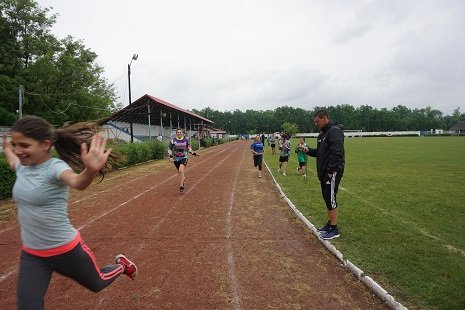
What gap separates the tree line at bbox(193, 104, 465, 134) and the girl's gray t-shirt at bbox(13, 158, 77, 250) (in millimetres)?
112805

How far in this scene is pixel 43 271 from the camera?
253 centimetres

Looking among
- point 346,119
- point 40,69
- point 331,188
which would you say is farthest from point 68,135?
point 346,119

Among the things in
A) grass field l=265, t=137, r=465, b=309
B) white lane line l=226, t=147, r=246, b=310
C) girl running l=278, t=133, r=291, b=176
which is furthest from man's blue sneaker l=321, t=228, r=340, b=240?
girl running l=278, t=133, r=291, b=176

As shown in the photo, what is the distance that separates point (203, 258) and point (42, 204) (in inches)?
122

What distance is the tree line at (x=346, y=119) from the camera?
121125 millimetres

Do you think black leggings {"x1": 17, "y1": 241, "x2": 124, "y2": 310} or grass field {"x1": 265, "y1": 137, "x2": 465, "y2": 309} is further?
grass field {"x1": 265, "y1": 137, "x2": 465, "y2": 309}

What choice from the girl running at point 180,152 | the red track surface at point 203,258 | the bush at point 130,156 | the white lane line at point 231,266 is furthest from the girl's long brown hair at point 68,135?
the girl running at point 180,152

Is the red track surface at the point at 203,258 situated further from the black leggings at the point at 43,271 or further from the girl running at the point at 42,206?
the girl running at the point at 42,206

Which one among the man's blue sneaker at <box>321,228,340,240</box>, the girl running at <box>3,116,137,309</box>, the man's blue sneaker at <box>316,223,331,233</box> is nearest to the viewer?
the girl running at <box>3,116,137,309</box>

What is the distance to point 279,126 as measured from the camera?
432 feet

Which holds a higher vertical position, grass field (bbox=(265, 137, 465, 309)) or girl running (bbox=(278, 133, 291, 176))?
girl running (bbox=(278, 133, 291, 176))

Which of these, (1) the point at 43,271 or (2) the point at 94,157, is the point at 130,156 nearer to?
(1) the point at 43,271

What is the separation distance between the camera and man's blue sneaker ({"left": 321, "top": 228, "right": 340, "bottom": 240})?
230 inches

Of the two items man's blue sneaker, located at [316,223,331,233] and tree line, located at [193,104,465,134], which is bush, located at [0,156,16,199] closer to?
man's blue sneaker, located at [316,223,331,233]
